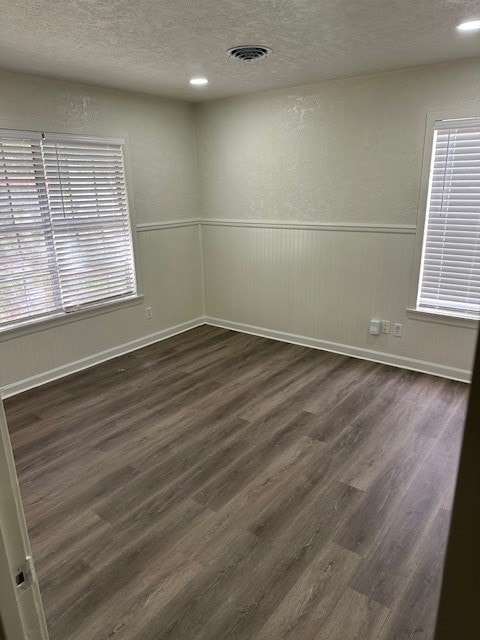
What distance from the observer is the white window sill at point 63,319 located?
11.1ft

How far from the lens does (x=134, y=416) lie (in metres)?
3.15

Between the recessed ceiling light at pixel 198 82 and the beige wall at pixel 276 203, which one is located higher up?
the recessed ceiling light at pixel 198 82

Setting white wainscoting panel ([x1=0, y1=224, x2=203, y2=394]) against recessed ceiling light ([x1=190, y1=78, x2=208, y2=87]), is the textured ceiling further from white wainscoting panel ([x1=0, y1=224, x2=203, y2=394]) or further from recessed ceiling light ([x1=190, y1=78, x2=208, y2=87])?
white wainscoting panel ([x1=0, y1=224, x2=203, y2=394])

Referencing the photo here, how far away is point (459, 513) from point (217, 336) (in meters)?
4.34

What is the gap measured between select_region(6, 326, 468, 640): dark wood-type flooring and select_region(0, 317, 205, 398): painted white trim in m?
0.12

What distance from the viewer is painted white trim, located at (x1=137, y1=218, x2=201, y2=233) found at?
4.26 m

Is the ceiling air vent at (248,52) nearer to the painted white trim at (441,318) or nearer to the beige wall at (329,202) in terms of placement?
the beige wall at (329,202)

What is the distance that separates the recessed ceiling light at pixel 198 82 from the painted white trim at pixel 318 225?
1.38m

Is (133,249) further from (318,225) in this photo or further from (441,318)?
(441,318)

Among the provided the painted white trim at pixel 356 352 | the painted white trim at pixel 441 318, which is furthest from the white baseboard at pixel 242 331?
the painted white trim at pixel 441 318

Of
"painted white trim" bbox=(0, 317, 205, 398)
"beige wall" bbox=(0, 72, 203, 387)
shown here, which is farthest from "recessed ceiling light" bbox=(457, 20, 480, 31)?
"painted white trim" bbox=(0, 317, 205, 398)

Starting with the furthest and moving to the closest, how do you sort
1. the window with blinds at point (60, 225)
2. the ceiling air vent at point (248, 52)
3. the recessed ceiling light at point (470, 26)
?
the window with blinds at point (60, 225), the ceiling air vent at point (248, 52), the recessed ceiling light at point (470, 26)

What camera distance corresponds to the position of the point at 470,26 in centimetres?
235

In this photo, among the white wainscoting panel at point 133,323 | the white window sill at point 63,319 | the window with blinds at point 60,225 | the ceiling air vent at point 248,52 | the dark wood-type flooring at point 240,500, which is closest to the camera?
the dark wood-type flooring at point 240,500
